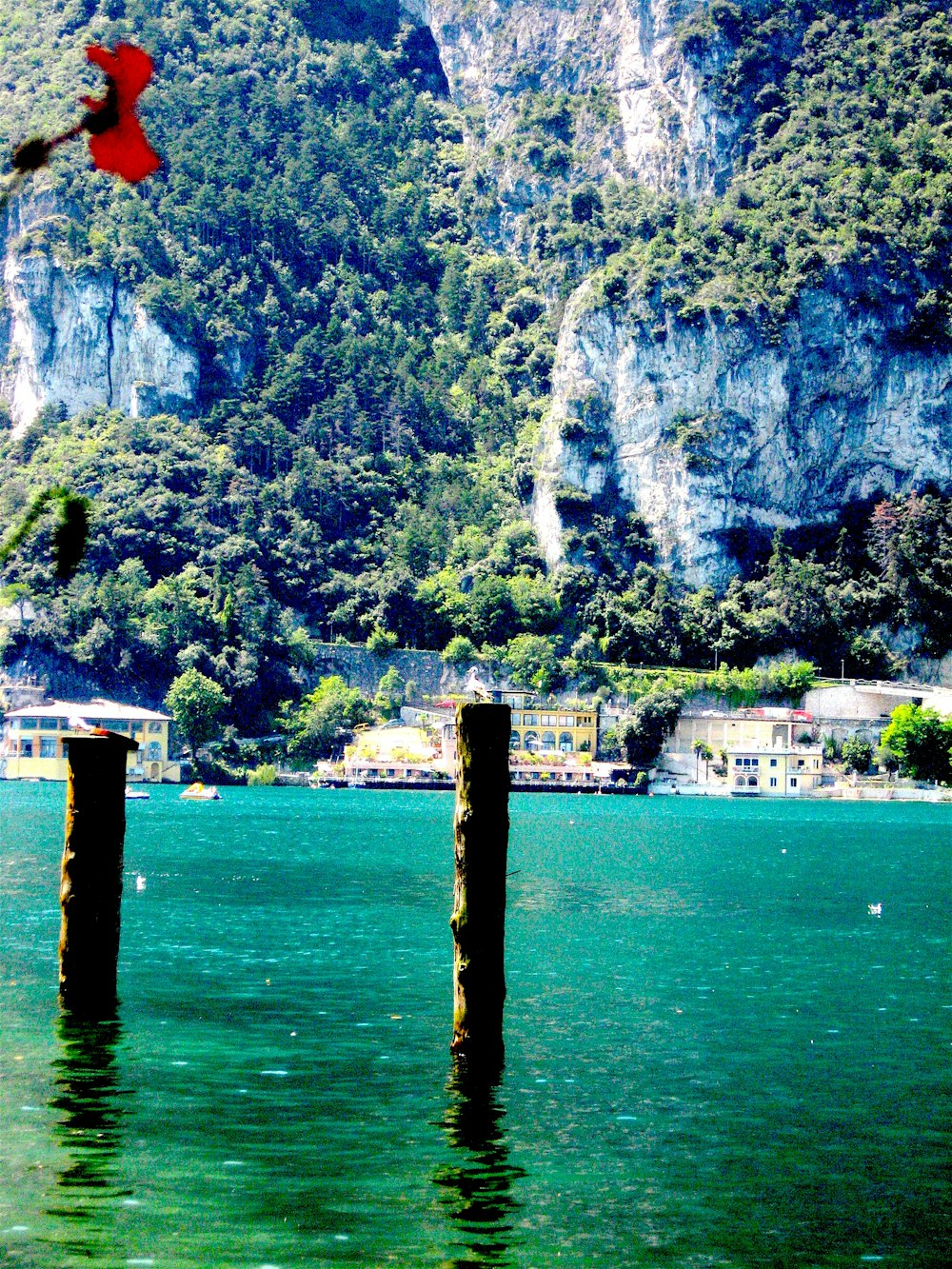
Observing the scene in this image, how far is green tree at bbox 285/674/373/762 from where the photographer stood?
525 feet

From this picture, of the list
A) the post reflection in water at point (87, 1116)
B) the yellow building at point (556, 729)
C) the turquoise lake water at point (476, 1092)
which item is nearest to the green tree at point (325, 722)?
the yellow building at point (556, 729)

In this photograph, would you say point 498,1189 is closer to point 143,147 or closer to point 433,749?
point 143,147

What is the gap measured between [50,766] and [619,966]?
11942cm

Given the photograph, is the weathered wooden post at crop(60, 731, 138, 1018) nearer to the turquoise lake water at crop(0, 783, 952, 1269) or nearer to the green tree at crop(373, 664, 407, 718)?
the turquoise lake water at crop(0, 783, 952, 1269)

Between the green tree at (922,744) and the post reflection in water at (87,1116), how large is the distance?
129 m

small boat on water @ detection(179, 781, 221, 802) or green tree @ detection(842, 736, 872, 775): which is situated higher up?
green tree @ detection(842, 736, 872, 775)

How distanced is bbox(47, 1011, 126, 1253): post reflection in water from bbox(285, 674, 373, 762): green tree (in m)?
133

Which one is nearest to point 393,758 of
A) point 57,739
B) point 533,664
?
point 533,664

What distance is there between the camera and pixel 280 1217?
17.1m

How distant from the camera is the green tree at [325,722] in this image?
160 m

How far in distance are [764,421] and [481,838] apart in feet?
549

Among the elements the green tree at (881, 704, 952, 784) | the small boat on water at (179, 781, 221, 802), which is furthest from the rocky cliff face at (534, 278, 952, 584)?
the small boat on water at (179, 781, 221, 802)

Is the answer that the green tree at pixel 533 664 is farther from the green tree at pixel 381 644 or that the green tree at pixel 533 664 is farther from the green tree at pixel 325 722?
the green tree at pixel 325 722

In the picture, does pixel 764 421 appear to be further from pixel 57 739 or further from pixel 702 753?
pixel 57 739
